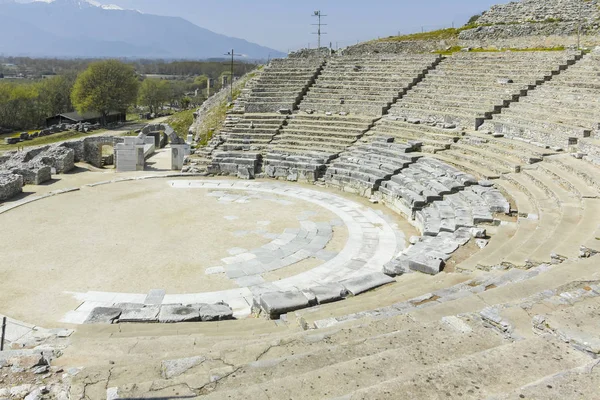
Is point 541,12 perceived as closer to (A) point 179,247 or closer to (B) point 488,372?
(A) point 179,247

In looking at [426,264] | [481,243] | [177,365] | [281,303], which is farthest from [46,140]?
[177,365]

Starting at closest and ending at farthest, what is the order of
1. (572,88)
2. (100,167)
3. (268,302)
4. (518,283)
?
(518,283) < (268,302) < (572,88) < (100,167)

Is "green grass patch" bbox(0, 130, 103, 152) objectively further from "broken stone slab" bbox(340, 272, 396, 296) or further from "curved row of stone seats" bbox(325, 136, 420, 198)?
"broken stone slab" bbox(340, 272, 396, 296)

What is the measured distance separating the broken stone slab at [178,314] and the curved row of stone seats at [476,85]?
15.2 m

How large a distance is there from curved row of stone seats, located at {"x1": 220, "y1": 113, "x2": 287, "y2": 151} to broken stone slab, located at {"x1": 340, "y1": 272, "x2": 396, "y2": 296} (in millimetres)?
13578

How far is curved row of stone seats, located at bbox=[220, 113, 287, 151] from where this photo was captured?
72.8 ft

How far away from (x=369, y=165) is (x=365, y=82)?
890cm

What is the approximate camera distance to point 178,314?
8023 mm

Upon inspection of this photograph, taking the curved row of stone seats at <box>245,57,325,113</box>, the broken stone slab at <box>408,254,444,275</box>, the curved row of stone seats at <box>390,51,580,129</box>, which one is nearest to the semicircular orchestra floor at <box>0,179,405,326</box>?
the broken stone slab at <box>408,254,444,275</box>

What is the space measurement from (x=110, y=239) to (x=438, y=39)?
1060 inches

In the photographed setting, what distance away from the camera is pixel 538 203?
1188cm

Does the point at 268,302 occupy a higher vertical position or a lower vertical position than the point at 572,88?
lower

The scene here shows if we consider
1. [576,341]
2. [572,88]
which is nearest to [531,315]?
[576,341]

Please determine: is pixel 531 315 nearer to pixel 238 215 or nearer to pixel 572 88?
pixel 238 215
